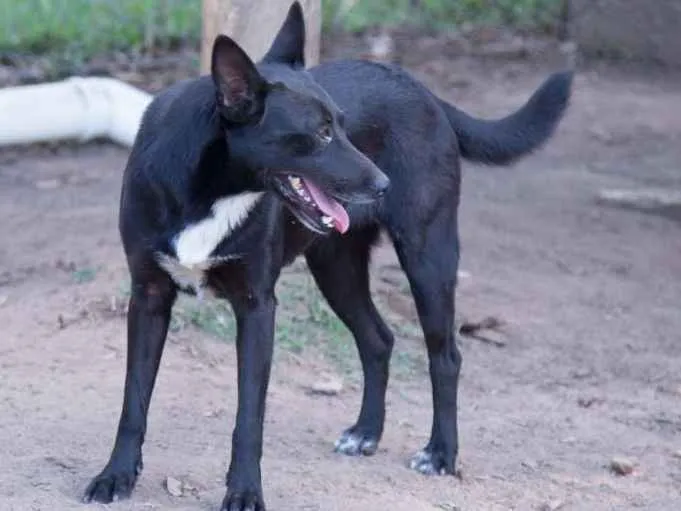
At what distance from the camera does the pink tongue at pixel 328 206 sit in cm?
444

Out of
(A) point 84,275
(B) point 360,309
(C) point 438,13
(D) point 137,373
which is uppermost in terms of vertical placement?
(D) point 137,373

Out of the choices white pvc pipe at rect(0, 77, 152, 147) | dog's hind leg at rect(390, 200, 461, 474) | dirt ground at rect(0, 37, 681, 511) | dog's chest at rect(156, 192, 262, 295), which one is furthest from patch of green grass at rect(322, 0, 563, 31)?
dog's chest at rect(156, 192, 262, 295)

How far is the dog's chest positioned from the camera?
176 inches

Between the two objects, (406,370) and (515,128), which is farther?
(406,370)

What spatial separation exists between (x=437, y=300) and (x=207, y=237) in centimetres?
111

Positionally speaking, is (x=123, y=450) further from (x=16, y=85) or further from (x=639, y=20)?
(x=639, y=20)

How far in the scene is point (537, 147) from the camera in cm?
564

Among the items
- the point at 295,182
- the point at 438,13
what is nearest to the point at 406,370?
the point at 295,182

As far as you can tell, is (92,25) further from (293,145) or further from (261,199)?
(293,145)

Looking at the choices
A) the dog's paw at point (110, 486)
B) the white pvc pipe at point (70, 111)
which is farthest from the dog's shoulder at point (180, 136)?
the white pvc pipe at point (70, 111)

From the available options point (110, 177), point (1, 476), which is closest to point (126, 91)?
point (110, 177)

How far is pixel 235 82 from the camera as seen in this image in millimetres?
4332

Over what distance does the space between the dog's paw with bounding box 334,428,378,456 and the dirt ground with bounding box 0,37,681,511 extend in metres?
0.05

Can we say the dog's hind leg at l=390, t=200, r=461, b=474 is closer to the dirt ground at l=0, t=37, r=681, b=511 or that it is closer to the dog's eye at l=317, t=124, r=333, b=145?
the dirt ground at l=0, t=37, r=681, b=511
